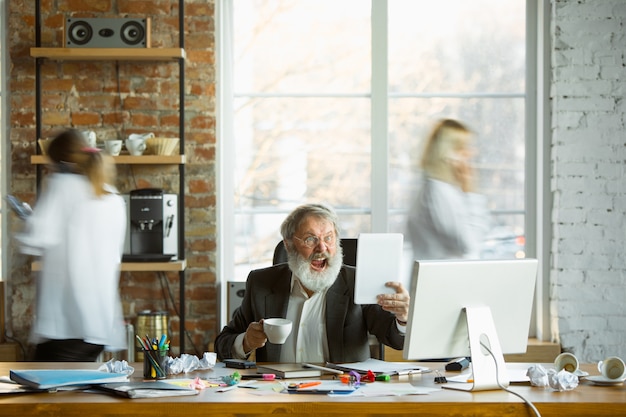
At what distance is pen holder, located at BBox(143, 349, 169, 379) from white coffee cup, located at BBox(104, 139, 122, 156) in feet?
6.42

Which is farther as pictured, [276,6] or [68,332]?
[276,6]

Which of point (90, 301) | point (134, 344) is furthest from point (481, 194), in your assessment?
point (90, 301)

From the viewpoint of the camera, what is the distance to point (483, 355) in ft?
7.99

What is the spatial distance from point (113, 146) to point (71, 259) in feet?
3.50

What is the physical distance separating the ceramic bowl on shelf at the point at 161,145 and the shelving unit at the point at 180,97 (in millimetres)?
38

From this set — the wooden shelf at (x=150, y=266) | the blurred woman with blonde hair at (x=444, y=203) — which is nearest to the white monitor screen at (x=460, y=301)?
Answer: the blurred woman with blonde hair at (x=444, y=203)

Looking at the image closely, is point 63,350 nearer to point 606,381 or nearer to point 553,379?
point 553,379

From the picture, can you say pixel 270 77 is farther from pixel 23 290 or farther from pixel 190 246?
pixel 23 290

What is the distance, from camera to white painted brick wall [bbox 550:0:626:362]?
4.50m

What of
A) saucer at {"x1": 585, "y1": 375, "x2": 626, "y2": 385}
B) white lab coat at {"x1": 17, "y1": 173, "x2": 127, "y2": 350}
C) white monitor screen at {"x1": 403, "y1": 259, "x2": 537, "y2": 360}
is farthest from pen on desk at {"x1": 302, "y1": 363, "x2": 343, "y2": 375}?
white lab coat at {"x1": 17, "y1": 173, "x2": 127, "y2": 350}

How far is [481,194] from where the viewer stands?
4.76 metres

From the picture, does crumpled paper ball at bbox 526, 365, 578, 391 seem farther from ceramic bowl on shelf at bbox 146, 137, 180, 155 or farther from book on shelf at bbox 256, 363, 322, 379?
ceramic bowl on shelf at bbox 146, 137, 180, 155

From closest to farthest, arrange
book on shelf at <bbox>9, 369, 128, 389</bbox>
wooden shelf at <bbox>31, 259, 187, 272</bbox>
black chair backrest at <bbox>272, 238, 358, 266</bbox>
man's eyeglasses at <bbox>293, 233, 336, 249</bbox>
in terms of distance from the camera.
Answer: book on shelf at <bbox>9, 369, 128, 389</bbox> < man's eyeglasses at <bbox>293, 233, 336, 249</bbox> < black chair backrest at <bbox>272, 238, 358, 266</bbox> < wooden shelf at <bbox>31, 259, 187, 272</bbox>

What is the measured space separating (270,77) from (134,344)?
1554mm
